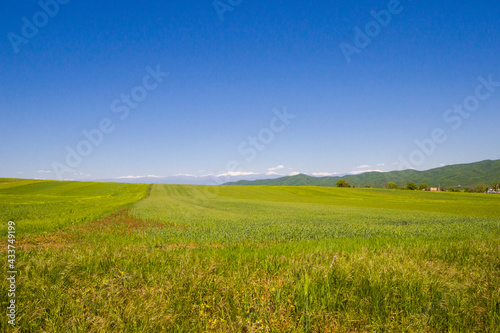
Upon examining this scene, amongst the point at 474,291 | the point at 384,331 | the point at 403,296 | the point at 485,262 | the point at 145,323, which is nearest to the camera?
the point at 145,323

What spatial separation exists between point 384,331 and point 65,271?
5.72 metres

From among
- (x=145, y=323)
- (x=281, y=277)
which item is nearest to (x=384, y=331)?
(x=281, y=277)

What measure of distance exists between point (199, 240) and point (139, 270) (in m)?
7.89

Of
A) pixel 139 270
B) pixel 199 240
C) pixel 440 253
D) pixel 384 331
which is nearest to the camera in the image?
pixel 384 331

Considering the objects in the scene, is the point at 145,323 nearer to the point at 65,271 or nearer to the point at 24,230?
the point at 65,271

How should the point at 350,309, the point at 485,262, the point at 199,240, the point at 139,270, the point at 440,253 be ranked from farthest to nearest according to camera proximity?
the point at 199,240 < the point at 440,253 < the point at 485,262 < the point at 139,270 < the point at 350,309

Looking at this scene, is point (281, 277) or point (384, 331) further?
point (281, 277)

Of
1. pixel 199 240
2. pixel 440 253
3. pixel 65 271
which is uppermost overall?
pixel 65 271

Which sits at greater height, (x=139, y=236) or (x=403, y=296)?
(x=403, y=296)

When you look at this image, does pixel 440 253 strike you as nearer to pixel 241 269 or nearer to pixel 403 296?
pixel 403 296

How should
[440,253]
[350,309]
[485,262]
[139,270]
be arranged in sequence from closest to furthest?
[350,309], [139,270], [485,262], [440,253]

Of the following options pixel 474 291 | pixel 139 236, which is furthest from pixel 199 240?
pixel 474 291

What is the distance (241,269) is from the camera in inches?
219

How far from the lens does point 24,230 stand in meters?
15.6
